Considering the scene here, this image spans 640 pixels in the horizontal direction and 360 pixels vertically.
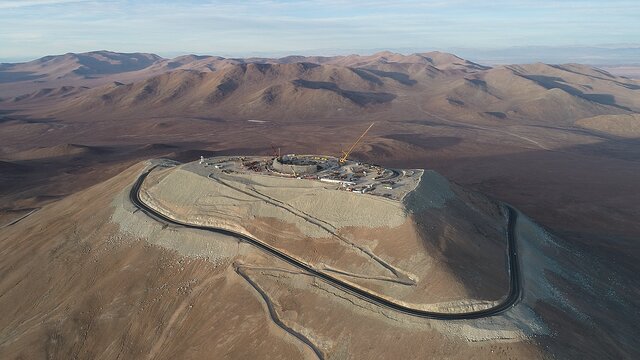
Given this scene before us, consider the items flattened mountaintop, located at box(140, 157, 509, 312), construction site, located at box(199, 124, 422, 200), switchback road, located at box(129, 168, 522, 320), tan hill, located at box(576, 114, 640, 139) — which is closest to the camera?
switchback road, located at box(129, 168, 522, 320)

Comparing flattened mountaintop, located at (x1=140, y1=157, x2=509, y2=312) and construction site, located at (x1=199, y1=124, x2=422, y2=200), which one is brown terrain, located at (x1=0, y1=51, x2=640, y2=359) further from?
construction site, located at (x1=199, y1=124, x2=422, y2=200)

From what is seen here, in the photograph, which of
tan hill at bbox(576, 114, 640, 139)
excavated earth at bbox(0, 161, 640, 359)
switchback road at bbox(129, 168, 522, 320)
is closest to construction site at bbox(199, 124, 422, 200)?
excavated earth at bbox(0, 161, 640, 359)

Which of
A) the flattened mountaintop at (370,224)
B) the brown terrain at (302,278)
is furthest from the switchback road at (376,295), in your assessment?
the brown terrain at (302,278)

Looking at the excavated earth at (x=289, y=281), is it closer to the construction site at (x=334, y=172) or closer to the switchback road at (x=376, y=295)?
the switchback road at (x=376, y=295)

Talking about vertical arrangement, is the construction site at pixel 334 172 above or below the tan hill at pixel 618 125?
above

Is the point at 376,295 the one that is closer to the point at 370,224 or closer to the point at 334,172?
the point at 370,224

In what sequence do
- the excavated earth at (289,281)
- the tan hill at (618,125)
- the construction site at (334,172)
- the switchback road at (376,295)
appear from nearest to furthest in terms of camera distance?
the excavated earth at (289,281)
the switchback road at (376,295)
the construction site at (334,172)
the tan hill at (618,125)

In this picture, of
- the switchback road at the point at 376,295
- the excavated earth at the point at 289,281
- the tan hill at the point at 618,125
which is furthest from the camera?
the tan hill at the point at 618,125

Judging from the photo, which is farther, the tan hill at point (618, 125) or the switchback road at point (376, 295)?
the tan hill at point (618, 125)

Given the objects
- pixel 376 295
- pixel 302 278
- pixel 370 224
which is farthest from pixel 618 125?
pixel 302 278
